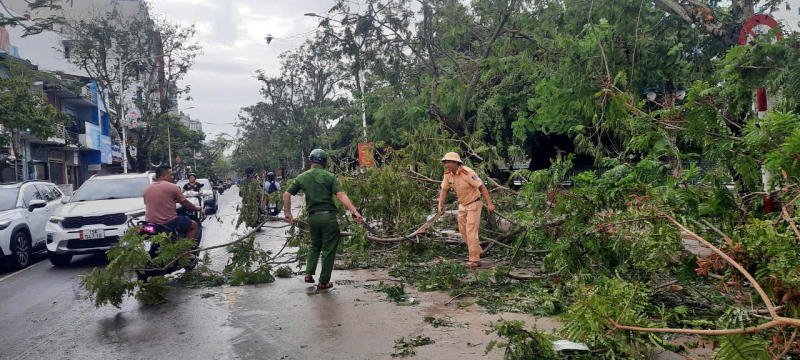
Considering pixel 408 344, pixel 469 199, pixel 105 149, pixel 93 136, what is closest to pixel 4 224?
pixel 469 199

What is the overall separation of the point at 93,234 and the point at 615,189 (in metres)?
8.59

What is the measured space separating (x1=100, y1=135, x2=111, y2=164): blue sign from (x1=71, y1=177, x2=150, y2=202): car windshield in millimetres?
34950

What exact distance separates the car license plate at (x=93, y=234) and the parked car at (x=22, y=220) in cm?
153

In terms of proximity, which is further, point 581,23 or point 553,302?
point 581,23

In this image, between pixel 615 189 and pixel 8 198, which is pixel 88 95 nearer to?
pixel 8 198

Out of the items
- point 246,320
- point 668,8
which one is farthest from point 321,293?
point 668,8

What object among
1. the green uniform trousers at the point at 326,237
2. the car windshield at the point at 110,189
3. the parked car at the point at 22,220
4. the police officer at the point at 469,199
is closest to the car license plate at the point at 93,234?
the car windshield at the point at 110,189

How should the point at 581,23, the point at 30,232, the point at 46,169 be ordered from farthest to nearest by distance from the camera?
1. the point at 46,169
2. the point at 581,23
3. the point at 30,232

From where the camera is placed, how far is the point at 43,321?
6.04 metres

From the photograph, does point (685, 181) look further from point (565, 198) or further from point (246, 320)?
point (246, 320)

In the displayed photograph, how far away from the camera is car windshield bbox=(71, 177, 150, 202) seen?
35.6 feet

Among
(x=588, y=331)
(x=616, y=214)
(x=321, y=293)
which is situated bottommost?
(x=321, y=293)

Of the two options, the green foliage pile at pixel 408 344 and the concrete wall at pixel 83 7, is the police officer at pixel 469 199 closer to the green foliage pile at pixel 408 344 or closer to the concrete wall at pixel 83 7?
the green foliage pile at pixel 408 344

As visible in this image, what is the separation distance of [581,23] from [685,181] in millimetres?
7695
